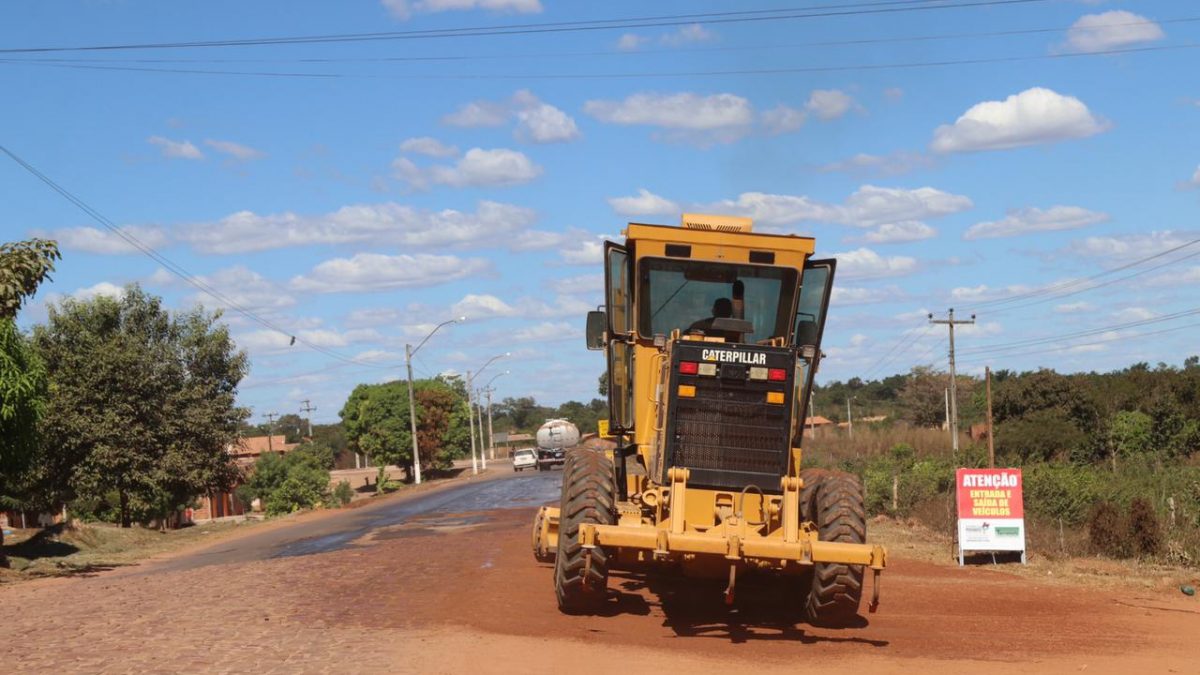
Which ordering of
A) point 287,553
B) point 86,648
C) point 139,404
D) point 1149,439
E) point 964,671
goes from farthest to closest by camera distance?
point 1149,439
point 139,404
point 287,553
point 86,648
point 964,671

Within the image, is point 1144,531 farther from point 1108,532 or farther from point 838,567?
point 838,567

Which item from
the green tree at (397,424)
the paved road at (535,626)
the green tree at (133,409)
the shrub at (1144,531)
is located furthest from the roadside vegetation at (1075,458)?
the green tree at (397,424)

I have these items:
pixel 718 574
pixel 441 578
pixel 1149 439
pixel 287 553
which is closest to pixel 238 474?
pixel 287 553

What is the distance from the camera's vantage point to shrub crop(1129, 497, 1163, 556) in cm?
1822

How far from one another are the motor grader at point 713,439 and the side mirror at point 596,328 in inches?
0.9

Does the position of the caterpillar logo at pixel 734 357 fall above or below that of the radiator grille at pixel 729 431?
above

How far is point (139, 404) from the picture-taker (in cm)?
3681

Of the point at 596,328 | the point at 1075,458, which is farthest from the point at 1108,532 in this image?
the point at 1075,458

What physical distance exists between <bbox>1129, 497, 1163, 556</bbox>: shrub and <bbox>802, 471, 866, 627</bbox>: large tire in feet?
28.0

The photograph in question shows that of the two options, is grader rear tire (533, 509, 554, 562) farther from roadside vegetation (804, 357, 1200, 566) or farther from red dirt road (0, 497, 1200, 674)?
roadside vegetation (804, 357, 1200, 566)

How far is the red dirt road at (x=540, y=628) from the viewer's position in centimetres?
1026

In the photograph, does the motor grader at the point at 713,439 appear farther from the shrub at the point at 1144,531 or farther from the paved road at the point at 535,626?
the shrub at the point at 1144,531

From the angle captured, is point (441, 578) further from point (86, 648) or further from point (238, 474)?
point (238, 474)

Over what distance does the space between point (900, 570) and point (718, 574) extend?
680 centimetres
